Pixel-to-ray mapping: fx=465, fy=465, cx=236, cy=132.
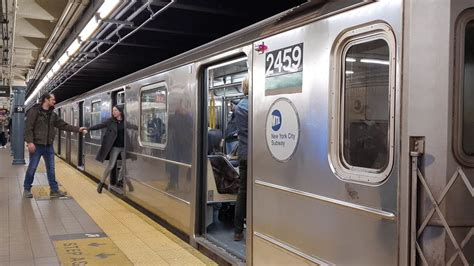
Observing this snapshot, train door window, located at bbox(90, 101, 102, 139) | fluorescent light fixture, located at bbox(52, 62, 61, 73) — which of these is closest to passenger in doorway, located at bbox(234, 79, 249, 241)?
train door window, located at bbox(90, 101, 102, 139)

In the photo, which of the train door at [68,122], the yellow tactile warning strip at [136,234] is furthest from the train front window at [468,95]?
the train door at [68,122]

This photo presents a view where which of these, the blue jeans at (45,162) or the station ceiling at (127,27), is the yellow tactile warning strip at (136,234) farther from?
the station ceiling at (127,27)

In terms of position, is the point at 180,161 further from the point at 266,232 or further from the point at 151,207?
the point at 266,232

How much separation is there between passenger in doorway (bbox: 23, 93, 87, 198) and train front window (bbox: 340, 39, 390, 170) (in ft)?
19.2

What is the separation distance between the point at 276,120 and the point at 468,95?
4.27ft

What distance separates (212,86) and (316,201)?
15.7 feet

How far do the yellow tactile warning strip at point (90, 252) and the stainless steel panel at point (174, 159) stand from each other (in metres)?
0.77

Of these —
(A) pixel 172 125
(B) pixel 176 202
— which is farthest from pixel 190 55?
(B) pixel 176 202

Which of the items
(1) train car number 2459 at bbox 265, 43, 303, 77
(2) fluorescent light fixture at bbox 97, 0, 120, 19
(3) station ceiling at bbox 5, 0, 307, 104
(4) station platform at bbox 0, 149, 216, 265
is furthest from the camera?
(3) station ceiling at bbox 5, 0, 307, 104

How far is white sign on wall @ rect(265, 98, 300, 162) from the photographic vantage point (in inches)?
115

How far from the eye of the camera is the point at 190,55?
15.4 ft

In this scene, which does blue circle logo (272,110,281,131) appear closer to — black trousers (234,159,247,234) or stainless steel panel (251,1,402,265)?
stainless steel panel (251,1,402,265)

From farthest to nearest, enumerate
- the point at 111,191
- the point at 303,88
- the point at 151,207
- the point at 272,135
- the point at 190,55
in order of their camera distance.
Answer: the point at 111,191 < the point at 151,207 < the point at 190,55 < the point at 272,135 < the point at 303,88

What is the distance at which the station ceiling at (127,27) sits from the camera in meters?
5.76
